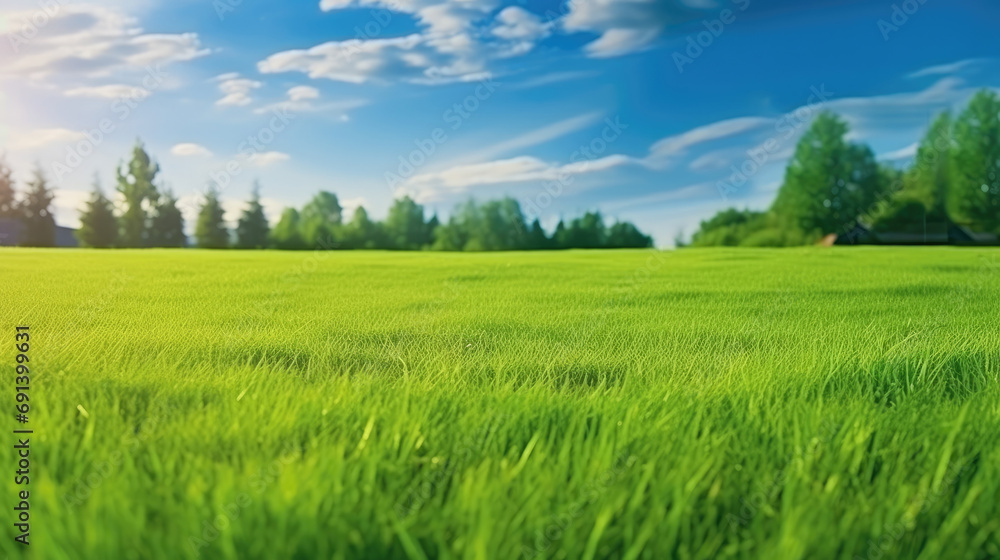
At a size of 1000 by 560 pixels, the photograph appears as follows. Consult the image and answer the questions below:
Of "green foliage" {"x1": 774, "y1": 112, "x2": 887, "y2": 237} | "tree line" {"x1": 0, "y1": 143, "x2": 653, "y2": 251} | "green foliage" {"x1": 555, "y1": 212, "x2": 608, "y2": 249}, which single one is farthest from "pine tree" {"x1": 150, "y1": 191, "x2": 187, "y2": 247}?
"green foliage" {"x1": 774, "y1": 112, "x2": 887, "y2": 237}

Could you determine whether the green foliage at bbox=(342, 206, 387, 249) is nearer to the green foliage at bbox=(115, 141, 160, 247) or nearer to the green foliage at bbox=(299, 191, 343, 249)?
the green foliage at bbox=(299, 191, 343, 249)

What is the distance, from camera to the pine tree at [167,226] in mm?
4691

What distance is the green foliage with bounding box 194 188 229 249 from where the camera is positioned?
5.72 m

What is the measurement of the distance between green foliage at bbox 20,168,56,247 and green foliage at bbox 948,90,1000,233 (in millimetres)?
9738

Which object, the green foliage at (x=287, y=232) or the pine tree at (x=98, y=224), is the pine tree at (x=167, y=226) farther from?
the green foliage at (x=287, y=232)

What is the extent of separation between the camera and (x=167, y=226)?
5.15 m

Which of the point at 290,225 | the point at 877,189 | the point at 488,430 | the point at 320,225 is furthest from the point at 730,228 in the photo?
the point at 488,430

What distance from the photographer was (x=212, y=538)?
130 centimetres

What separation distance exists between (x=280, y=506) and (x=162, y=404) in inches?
36.3

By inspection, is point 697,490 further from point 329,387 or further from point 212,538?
point 329,387

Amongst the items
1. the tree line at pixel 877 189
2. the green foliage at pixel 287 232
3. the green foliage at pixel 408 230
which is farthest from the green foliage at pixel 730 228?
the green foliage at pixel 287 232

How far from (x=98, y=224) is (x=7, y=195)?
1.34 m

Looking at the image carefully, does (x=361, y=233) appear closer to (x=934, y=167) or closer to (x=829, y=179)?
(x=829, y=179)

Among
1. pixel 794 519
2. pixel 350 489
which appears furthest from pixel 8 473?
pixel 794 519
